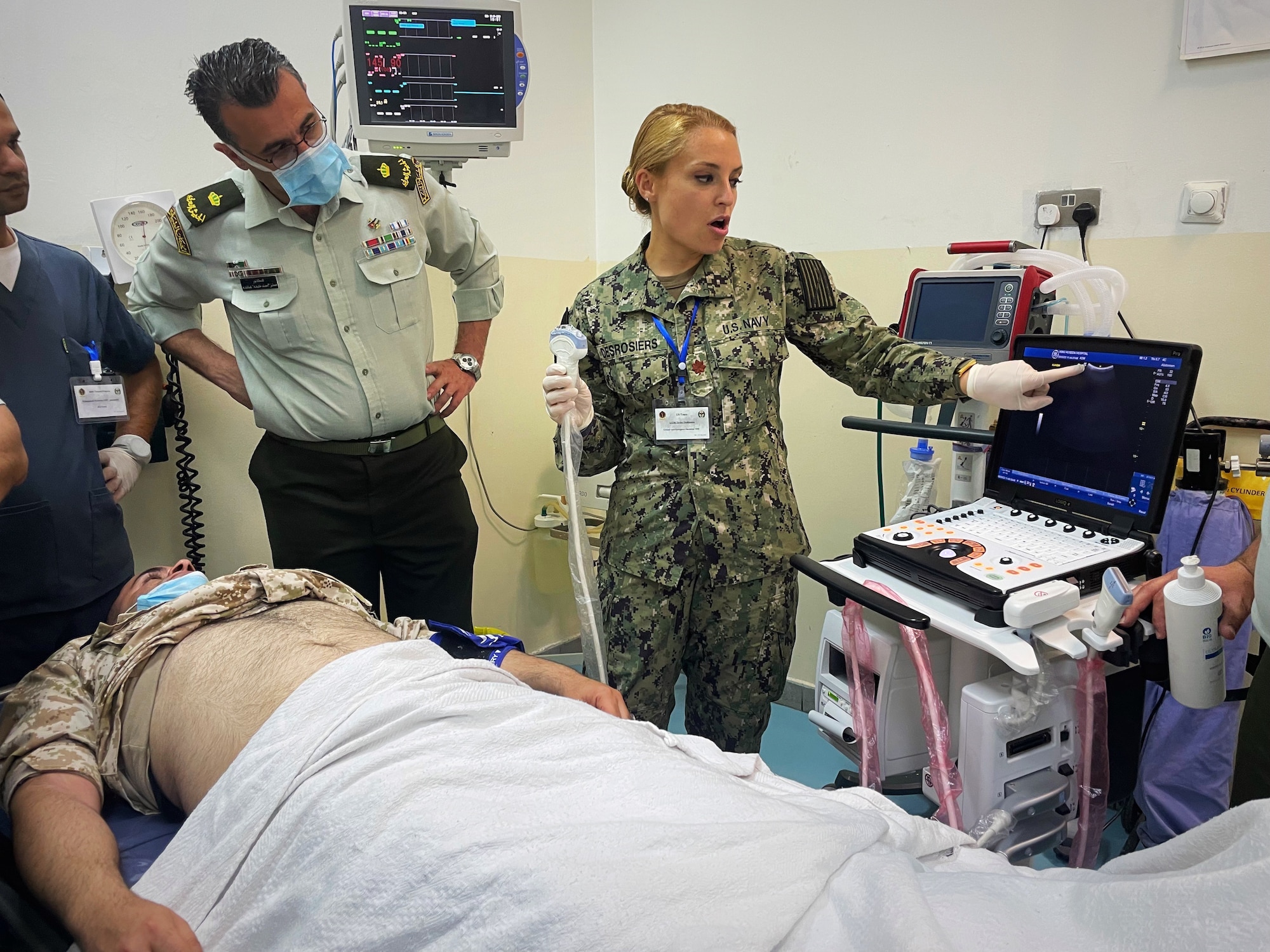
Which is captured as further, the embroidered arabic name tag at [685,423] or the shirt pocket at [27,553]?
the embroidered arabic name tag at [685,423]

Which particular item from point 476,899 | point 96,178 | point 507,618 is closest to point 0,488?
point 476,899

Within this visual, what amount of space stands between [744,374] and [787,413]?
1.05 m

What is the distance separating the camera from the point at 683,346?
1762 millimetres

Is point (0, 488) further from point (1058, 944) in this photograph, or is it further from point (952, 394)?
point (952, 394)

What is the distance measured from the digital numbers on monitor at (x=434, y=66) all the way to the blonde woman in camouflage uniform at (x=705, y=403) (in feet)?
1.39

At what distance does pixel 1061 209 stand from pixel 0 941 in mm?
2500

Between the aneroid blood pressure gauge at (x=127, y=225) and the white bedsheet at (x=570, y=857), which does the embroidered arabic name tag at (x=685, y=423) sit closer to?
the white bedsheet at (x=570, y=857)

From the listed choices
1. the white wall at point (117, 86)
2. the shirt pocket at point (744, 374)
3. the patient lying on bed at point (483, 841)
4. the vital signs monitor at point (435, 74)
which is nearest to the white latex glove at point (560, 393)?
the shirt pocket at point (744, 374)

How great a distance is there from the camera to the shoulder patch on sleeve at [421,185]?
6.64ft

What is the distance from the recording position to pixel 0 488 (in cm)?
111

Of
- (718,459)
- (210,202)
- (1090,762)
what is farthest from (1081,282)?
(210,202)

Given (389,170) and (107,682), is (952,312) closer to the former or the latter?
(389,170)

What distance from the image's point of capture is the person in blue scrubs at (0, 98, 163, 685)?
1.54 metres

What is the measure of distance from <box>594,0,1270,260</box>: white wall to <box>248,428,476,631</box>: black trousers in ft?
4.52
